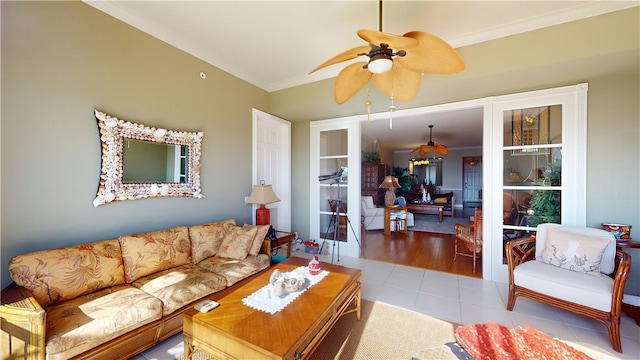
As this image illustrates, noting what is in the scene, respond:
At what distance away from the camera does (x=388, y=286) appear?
9.49ft

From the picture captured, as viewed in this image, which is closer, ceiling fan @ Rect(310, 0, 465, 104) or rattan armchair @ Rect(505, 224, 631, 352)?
ceiling fan @ Rect(310, 0, 465, 104)

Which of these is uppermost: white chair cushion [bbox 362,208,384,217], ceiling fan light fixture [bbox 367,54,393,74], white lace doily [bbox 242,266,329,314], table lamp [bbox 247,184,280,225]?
ceiling fan light fixture [bbox 367,54,393,74]

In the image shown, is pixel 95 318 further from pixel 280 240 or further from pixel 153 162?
pixel 280 240

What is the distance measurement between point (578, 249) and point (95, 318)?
391 centimetres

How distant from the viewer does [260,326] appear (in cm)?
139

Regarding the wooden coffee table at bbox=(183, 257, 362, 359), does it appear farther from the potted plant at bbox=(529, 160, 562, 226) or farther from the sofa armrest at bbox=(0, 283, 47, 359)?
the potted plant at bbox=(529, 160, 562, 226)

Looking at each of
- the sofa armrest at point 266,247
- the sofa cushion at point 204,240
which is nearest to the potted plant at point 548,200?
the sofa armrest at point 266,247

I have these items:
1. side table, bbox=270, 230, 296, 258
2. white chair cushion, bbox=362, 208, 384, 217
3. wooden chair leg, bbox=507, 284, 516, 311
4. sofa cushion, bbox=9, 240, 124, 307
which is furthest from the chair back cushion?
sofa cushion, bbox=9, 240, 124, 307

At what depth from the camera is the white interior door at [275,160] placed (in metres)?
3.91

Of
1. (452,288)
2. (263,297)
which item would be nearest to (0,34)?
(263,297)

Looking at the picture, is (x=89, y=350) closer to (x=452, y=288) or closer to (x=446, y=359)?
(x=446, y=359)

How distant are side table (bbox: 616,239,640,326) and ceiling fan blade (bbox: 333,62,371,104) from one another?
2.78 m

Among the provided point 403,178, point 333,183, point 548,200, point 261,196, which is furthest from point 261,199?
point 403,178

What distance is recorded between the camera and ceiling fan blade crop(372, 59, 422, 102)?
197 cm
